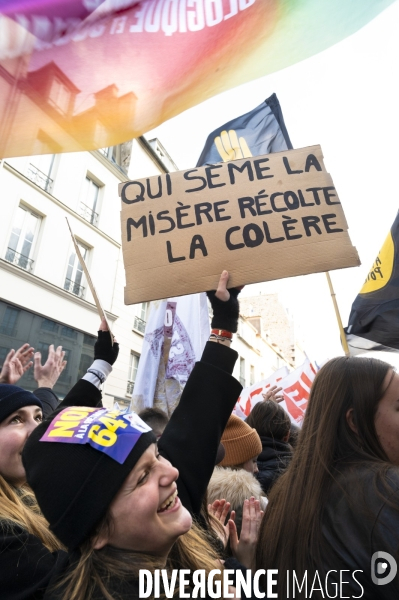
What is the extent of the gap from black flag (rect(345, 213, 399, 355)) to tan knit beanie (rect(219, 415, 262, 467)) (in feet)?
5.75

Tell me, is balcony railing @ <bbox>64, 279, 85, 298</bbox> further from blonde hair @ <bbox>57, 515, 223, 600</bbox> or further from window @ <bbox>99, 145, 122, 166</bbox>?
blonde hair @ <bbox>57, 515, 223, 600</bbox>

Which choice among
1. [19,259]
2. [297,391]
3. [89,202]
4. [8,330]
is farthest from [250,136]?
[89,202]

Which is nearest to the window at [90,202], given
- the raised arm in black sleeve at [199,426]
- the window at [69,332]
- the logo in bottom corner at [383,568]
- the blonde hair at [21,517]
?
the window at [69,332]

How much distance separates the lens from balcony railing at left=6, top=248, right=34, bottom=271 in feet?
39.5

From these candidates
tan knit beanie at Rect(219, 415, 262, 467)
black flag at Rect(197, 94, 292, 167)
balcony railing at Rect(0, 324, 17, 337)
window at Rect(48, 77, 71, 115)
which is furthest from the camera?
balcony railing at Rect(0, 324, 17, 337)

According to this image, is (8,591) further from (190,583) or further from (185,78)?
(185,78)

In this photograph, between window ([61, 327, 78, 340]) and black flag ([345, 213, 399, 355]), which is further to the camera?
window ([61, 327, 78, 340])

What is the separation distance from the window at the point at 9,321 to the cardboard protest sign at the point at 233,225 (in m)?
10.6

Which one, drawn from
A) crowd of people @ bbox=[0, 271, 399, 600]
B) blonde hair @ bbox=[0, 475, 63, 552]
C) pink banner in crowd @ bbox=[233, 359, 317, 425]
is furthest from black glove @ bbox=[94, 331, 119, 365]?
pink banner in crowd @ bbox=[233, 359, 317, 425]

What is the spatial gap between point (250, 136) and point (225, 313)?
154 inches

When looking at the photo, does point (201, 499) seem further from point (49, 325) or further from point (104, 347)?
point (49, 325)

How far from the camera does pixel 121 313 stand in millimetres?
15883

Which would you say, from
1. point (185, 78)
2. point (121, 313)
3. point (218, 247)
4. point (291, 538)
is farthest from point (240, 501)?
point (121, 313)

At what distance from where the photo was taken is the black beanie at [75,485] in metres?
1.04
